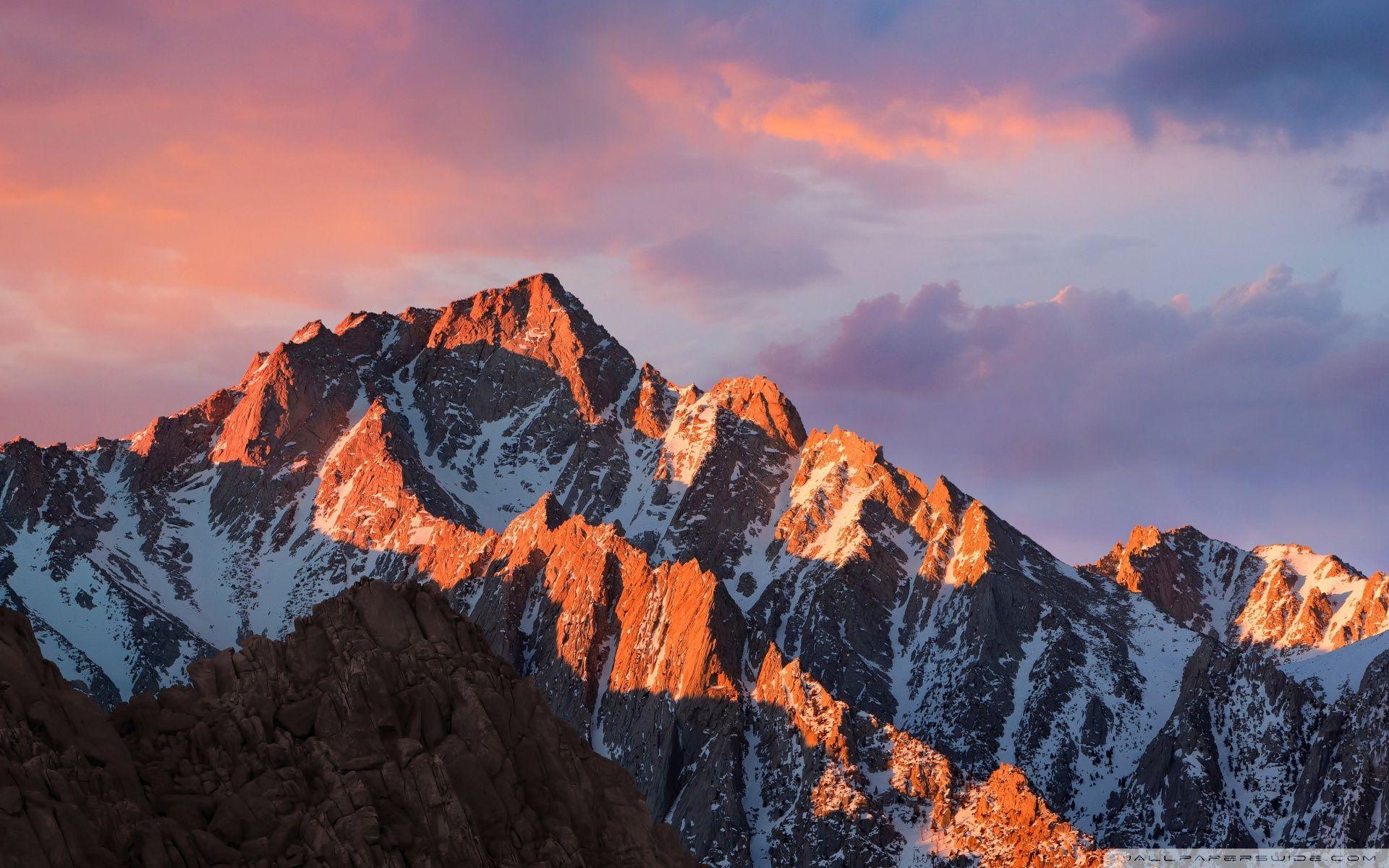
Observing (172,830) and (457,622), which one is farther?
(457,622)

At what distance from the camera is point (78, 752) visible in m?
67.2

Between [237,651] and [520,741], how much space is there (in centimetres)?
1497

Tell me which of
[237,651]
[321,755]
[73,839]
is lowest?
[73,839]

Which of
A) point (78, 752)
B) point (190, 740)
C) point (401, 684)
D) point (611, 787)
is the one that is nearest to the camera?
point (78, 752)

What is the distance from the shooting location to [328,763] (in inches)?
2923

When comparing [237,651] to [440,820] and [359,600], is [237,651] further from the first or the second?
[440,820]

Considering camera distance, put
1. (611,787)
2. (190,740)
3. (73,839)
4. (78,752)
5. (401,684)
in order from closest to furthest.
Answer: (73,839), (78,752), (190,740), (401,684), (611,787)

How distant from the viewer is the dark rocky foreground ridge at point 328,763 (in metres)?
65.8

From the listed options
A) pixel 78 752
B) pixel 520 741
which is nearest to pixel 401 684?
pixel 520 741

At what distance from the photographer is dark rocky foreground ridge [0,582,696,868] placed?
216ft

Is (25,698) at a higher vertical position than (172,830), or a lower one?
higher

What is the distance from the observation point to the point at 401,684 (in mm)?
81750

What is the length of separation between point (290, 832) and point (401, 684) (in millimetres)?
12551

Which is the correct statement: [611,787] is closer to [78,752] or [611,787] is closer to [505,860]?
[505,860]
